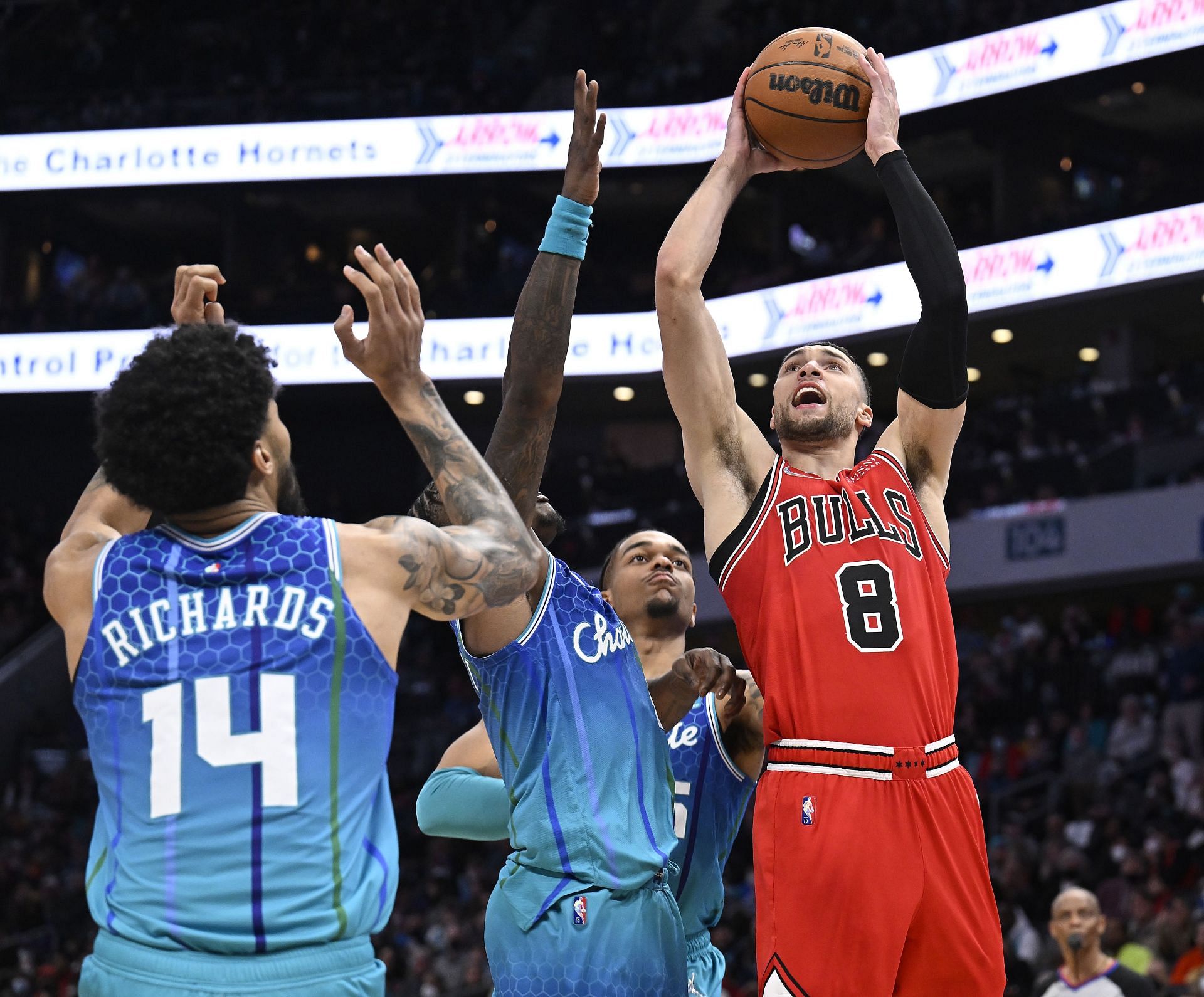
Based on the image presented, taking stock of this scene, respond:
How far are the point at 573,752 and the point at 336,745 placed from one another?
3.92 ft

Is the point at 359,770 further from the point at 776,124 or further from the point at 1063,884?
the point at 1063,884

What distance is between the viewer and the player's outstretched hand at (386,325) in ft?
9.61

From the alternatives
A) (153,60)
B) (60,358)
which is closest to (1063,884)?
(60,358)

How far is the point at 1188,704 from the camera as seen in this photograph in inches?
591

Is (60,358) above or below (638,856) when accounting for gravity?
above

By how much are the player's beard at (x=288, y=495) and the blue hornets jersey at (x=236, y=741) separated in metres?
0.15

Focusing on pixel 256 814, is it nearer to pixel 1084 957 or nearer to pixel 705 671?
pixel 705 671

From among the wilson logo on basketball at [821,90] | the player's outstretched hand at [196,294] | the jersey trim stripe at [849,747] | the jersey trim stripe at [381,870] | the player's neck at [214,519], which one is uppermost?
the wilson logo on basketball at [821,90]

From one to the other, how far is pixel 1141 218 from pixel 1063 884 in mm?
9028

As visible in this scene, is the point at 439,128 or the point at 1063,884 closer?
the point at 1063,884

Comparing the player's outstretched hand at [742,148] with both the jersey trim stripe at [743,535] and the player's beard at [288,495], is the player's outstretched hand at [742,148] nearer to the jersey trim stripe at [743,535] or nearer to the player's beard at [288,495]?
the jersey trim stripe at [743,535]

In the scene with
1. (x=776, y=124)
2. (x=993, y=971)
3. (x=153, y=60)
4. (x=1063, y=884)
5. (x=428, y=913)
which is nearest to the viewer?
(x=993, y=971)

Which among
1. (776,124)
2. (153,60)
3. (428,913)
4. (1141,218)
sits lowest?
(428,913)

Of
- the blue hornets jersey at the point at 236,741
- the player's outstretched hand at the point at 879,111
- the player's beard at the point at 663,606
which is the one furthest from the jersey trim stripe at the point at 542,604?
the player's outstretched hand at the point at 879,111
